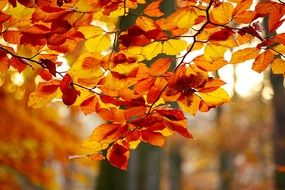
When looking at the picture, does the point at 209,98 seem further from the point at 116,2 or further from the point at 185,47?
the point at 116,2

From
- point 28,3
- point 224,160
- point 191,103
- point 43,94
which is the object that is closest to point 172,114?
point 191,103

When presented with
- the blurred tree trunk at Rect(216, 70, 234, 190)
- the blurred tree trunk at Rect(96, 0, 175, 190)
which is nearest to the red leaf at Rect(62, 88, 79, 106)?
the blurred tree trunk at Rect(96, 0, 175, 190)

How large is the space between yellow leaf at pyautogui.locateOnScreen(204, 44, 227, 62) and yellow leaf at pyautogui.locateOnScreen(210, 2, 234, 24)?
77mm

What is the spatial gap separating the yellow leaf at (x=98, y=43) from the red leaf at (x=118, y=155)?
31 cm

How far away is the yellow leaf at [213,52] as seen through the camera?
44.1 inches

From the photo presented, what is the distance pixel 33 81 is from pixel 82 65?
14.4 feet

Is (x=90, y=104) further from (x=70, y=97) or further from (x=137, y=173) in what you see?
(x=137, y=173)

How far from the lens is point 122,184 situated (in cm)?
438

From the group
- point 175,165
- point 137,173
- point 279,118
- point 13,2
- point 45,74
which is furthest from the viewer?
point 175,165

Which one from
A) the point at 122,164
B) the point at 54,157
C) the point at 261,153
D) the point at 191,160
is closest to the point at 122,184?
the point at 54,157

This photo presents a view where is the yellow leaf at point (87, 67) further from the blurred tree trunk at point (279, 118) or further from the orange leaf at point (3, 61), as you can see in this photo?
the blurred tree trunk at point (279, 118)

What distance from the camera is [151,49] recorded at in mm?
1130

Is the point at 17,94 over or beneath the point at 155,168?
over

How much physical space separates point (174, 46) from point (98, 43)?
8.8 inches
